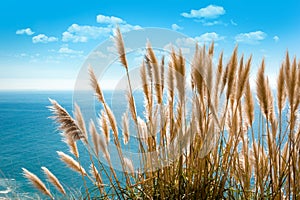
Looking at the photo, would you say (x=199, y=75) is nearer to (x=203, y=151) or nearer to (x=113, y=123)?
(x=203, y=151)

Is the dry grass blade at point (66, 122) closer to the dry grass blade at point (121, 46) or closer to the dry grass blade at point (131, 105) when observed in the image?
the dry grass blade at point (131, 105)

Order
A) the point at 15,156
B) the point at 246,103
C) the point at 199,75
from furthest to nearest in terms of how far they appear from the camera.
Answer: the point at 15,156 → the point at 246,103 → the point at 199,75

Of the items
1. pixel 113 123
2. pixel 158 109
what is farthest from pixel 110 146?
pixel 158 109

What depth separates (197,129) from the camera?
161 centimetres

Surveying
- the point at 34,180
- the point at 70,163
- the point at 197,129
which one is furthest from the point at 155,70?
the point at 34,180

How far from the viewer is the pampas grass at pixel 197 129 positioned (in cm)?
156

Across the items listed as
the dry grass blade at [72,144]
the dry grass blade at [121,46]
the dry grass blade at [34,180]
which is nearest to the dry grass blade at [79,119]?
the dry grass blade at [72,144]

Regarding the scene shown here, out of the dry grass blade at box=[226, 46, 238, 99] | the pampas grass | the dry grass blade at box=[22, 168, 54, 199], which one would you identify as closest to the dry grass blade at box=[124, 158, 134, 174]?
the pampas grass

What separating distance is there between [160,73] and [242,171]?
2.59 feet

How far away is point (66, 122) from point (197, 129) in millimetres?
697

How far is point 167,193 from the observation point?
5.66 ft

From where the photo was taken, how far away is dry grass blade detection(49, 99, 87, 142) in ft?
5.35

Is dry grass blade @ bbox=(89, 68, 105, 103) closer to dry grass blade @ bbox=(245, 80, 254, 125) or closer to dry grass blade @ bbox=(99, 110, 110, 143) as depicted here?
dry grass blade @ bbox=(99, 110, 110, 143)

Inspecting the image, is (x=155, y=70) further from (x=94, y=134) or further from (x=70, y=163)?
(x=70, y=163)
